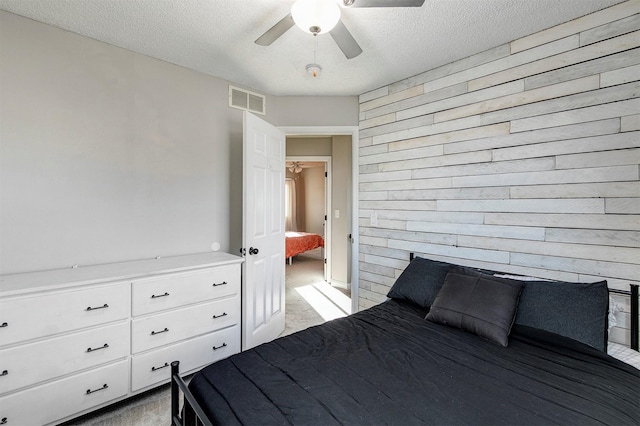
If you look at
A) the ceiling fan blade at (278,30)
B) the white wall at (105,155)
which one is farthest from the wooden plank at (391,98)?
the ceiling fan blade at (278,30)

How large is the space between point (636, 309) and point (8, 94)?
410 centimetres

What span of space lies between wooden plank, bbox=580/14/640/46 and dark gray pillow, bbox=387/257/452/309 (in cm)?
172

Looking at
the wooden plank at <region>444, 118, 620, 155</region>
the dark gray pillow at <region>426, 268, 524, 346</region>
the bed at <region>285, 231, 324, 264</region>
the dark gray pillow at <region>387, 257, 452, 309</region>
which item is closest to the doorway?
the bed at <region>285, 231, 324, 264</region>

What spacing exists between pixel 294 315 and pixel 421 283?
6.46ft

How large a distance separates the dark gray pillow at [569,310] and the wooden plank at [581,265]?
0.73ft

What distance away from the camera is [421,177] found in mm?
2727

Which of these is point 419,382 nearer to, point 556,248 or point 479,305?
point 479,305

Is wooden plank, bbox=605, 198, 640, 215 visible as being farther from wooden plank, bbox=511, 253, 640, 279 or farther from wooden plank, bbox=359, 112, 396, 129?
wooden plank, bbox=359, 112, 396, 129

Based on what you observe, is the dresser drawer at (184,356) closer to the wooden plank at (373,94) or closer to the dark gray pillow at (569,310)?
the dark gray pillow at (569,310)

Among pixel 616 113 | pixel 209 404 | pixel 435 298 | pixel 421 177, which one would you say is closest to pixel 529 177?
pixel 616 113

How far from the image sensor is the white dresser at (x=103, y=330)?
161cm

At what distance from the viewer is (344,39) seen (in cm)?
170

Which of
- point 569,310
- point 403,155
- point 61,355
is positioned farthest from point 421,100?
point 61,355

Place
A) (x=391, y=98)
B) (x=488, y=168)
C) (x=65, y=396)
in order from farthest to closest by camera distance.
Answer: (x=391, y=98) → (x=488, y=168) → (x=65, y=396)
